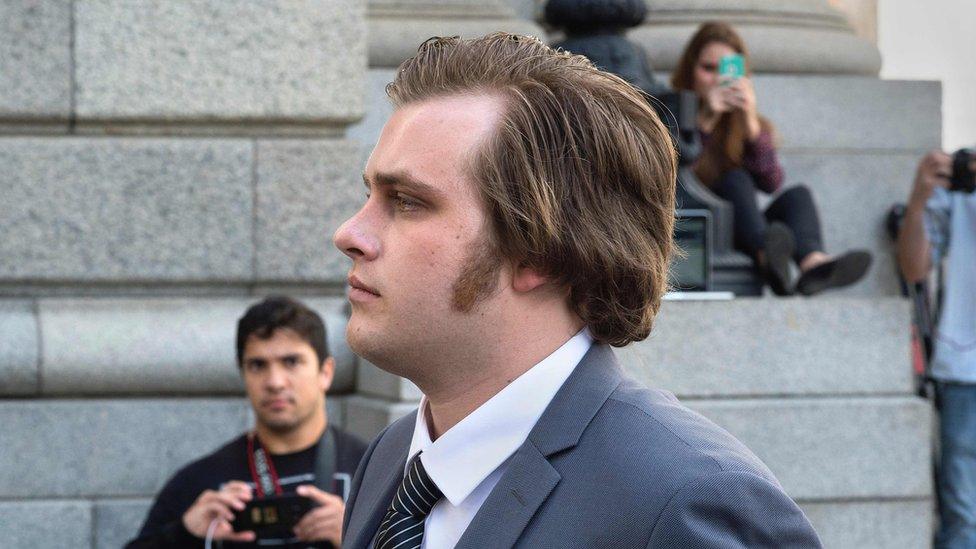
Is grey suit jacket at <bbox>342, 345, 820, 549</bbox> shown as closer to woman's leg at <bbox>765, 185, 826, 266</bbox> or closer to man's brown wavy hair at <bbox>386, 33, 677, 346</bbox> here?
man's brown wavy hair at <bbox>386, 33, 677, 346</bbox>

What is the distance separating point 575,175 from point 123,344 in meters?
4.15

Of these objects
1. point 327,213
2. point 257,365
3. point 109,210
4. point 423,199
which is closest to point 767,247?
point 327,213

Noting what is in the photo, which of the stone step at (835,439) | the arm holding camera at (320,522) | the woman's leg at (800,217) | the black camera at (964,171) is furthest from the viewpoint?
the woman's leg at (800,217)

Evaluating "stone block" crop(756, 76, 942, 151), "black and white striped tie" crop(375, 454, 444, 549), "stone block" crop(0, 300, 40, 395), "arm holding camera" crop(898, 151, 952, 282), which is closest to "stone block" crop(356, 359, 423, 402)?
"stone block" crop(0, 300, 40, 395)

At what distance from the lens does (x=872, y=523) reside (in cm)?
601

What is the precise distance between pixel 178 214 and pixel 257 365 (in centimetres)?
111

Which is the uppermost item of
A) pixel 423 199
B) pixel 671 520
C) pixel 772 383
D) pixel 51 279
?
pixel 423 199

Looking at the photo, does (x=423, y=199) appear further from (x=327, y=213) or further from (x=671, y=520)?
(x=327, y=213)

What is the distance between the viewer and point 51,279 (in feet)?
20.2

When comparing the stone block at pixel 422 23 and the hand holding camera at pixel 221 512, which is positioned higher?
the stone block at pixel 422 23

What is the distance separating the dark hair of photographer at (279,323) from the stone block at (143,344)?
0.70 meters

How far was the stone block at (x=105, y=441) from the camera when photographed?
6012 mm

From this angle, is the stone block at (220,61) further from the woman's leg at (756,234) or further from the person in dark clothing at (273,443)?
the woman's leg at (756,234)

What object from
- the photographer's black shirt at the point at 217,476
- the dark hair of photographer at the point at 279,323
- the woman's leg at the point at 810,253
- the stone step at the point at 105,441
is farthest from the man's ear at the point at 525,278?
the woman's leg at the point at 810,253
